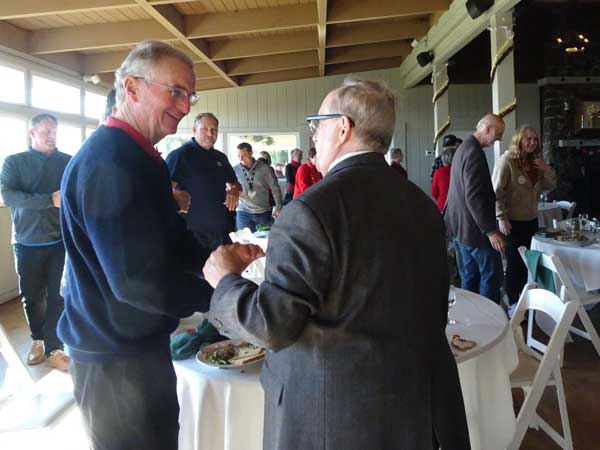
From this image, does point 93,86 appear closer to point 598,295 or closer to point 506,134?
point 506,134

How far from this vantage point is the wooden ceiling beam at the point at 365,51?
8.03 m

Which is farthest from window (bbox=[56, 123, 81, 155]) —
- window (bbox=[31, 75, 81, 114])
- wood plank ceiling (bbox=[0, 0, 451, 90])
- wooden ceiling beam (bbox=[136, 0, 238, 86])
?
wooden ceiling beam (bbox=[136, 0, 238, 86])

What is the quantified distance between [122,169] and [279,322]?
47 cm

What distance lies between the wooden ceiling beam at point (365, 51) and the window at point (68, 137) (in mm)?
4282

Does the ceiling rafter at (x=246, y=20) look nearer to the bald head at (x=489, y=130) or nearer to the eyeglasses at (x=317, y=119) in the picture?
the bald head at (x=489, y=130)

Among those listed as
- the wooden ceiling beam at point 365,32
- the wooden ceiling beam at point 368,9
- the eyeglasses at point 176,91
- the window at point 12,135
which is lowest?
the eyeglasses at point 176,91

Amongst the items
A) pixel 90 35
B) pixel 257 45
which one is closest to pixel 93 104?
pixel 90 35

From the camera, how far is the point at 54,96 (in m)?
5.87

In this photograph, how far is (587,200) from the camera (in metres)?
7.69

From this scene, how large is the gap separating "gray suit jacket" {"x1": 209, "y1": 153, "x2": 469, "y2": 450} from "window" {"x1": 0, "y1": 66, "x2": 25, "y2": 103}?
5.00 meters

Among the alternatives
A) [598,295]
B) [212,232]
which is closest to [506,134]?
[598,295]

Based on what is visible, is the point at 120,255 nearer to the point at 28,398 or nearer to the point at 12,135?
the point at 28,398

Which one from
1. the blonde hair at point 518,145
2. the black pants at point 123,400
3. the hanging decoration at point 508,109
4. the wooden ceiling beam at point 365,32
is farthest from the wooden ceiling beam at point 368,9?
the black pants at point 123,400

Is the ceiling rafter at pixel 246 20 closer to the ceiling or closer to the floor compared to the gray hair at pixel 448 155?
closer to the ceiling
